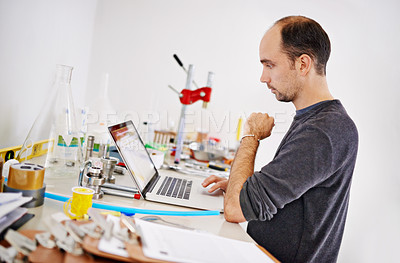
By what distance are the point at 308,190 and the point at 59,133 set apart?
0.85 metres

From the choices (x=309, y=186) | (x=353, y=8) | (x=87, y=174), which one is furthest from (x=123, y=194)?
(x=353, y=8)

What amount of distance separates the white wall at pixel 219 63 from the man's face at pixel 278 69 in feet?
2.83

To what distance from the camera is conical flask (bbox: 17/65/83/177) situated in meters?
1.12

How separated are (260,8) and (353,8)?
0.98 metres

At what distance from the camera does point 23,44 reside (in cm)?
122

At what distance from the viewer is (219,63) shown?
326 centimetres

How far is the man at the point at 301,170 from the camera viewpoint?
2.95 feet

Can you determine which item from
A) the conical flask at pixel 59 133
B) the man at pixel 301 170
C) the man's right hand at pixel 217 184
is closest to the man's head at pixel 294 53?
the man at pixel 301 170

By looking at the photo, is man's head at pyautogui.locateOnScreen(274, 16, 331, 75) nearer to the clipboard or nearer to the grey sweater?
the grey sweater

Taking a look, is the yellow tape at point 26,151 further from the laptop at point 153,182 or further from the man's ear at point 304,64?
the man's ear at point 304,64

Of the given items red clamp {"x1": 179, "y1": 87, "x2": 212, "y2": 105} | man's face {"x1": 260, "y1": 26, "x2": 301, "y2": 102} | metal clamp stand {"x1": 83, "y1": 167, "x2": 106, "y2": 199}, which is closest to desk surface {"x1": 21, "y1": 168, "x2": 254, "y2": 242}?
metal clamp stand {"x1": 83, "y1": 167, "x2": 106, "y2": 199}

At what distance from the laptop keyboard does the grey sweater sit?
26 cm

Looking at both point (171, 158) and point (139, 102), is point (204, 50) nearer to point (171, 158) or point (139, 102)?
point (139, 102)

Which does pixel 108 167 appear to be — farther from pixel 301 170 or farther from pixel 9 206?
pixel 301 170
